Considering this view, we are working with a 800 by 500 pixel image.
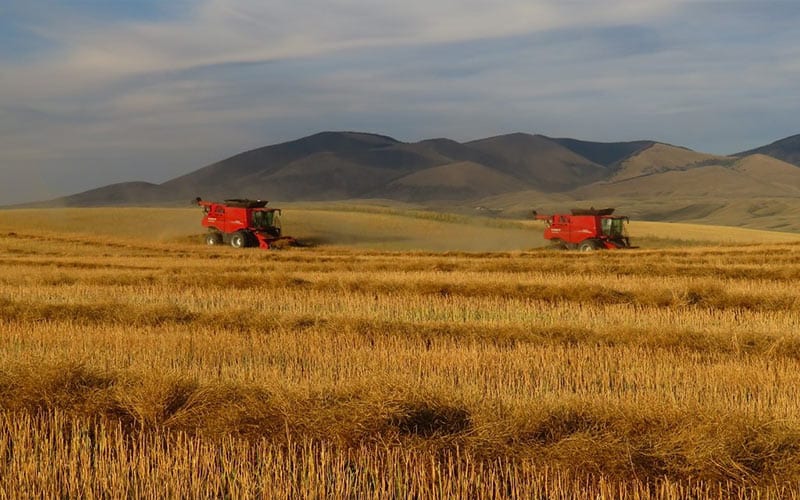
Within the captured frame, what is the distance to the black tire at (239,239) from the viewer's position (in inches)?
1409

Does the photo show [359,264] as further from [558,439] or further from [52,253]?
[558,439]

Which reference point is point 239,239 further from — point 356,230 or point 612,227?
point 612,227

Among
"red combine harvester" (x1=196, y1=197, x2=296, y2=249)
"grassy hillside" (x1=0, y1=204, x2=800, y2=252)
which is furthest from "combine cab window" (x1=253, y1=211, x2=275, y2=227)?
"grassy hillside" (x1=0, y1=204, x2=800, y2=252)

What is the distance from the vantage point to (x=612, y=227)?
3547 centimetres

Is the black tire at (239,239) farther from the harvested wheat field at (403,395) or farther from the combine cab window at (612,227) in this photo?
the harvested wheat field at (403,395)

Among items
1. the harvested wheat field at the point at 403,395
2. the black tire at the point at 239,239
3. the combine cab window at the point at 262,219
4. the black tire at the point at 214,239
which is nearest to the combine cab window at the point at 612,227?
the combine cab window at the point at 262,219

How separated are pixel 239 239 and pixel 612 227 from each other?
1463 cm

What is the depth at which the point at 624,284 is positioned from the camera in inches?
715

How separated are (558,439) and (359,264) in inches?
754

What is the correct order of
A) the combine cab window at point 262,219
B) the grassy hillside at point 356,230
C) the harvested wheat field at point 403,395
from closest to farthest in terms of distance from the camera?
the harvested wheat field at point 403,395 → the combine cab window at point 262,219 → the grassy hillside at point 356,230

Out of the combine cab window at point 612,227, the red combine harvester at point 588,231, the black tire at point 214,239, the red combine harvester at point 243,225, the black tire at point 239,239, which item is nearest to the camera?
the red combine harvester at point 588,231

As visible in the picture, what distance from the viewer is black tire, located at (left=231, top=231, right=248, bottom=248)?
3578 centimetres

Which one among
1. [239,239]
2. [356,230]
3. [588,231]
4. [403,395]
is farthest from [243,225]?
[403,395]

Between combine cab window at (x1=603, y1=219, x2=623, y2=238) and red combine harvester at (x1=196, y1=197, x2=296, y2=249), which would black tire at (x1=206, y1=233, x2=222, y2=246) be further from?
combine cab window at (x1=603, y1=219, x2=623, y2=238)
